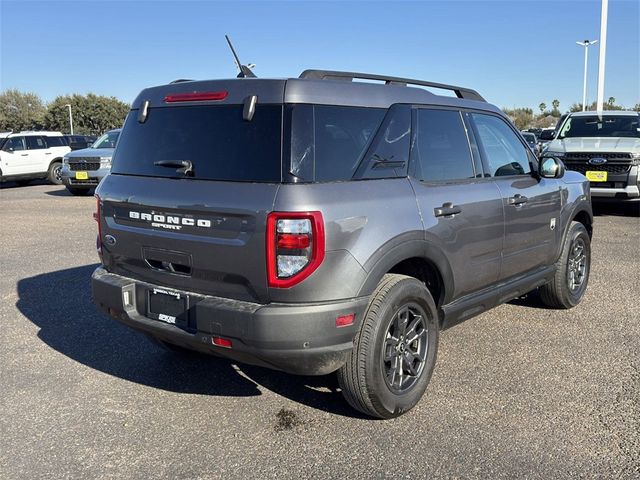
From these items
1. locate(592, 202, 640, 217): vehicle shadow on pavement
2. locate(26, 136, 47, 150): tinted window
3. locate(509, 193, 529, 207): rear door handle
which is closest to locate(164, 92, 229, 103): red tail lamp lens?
locate(509, 193, 529, 207): rear door handle

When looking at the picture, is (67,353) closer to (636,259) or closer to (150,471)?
(150,471)

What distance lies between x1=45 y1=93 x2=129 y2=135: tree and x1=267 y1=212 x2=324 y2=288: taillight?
7032 cm

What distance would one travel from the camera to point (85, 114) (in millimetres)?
69188

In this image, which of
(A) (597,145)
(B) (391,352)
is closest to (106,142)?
(A) (597,145)

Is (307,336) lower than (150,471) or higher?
higher

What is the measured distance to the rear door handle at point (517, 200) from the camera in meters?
4.40

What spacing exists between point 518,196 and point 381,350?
191 cm

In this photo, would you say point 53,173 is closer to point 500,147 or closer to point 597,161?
point 597,161

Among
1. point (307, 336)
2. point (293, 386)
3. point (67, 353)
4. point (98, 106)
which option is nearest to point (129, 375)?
point (67, 353)

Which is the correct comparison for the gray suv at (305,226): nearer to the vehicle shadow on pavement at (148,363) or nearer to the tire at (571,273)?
the vehicle shadow on pavement at (148,363)

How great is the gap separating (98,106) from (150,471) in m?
73.2

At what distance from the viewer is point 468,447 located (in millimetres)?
3180

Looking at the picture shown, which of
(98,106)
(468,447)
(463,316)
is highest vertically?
(98,106)

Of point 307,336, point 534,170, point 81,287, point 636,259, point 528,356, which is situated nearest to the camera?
point 307,336
